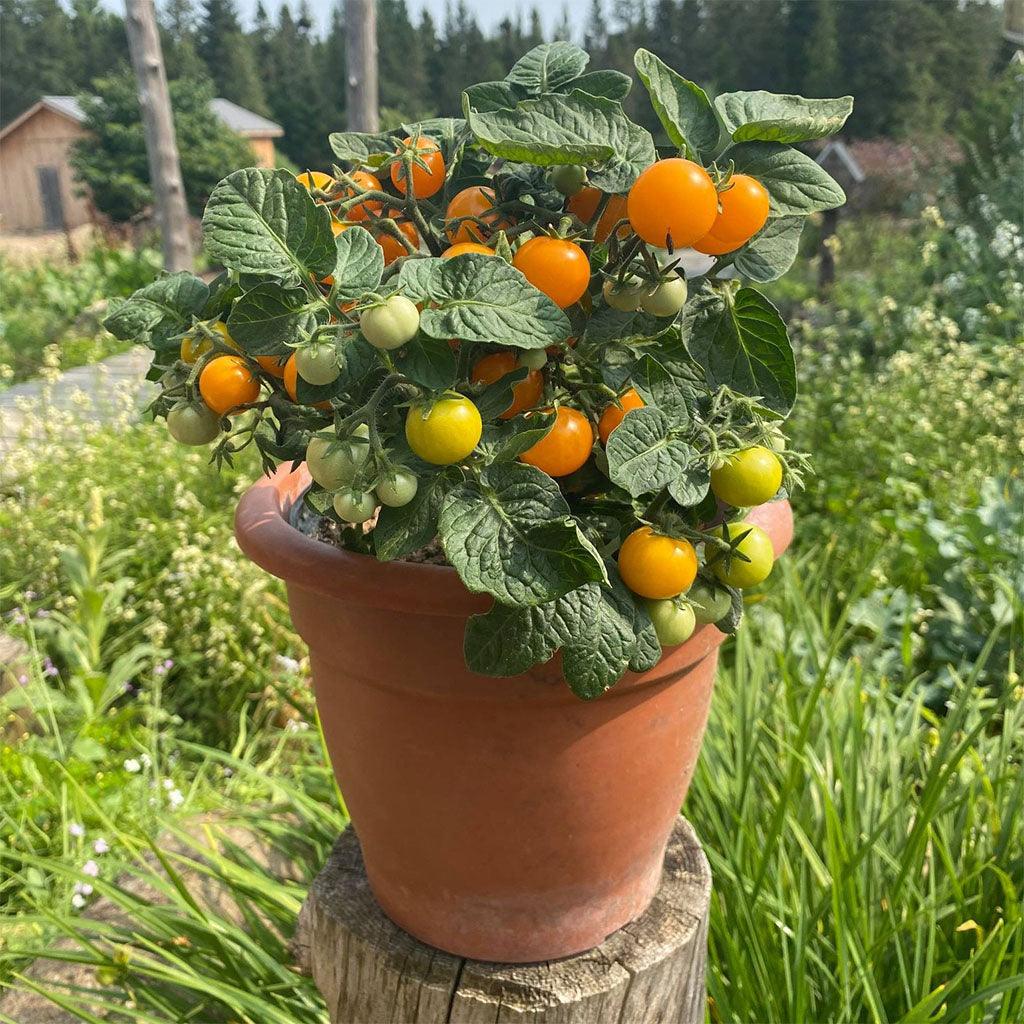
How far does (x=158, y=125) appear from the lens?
461 centimetres

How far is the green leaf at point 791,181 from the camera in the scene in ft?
2.06

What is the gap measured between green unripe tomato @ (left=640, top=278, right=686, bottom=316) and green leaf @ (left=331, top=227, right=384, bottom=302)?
0.63ft

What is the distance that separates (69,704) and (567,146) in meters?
1.78

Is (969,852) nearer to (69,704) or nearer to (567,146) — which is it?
(567,146)

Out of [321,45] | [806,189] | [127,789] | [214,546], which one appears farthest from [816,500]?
[321,45]

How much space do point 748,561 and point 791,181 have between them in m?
0.28

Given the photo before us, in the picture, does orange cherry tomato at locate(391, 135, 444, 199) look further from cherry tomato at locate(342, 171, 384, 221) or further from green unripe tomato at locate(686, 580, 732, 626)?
green unripe tomato at locate(686, 580, 732, 626)

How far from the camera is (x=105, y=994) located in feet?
3.79

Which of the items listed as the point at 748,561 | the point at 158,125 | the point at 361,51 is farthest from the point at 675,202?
the point at 158,125

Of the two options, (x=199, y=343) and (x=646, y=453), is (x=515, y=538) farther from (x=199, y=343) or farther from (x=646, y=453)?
(x=199, y=343)

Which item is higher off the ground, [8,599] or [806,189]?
[806,189]

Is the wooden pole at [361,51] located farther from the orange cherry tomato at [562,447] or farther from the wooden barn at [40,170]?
the wooden barn at [40,170]

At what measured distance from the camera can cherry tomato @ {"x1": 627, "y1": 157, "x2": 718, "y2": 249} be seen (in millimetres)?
558

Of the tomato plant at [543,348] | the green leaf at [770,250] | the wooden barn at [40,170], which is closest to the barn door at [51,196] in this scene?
the wooden barn at [40,170]
